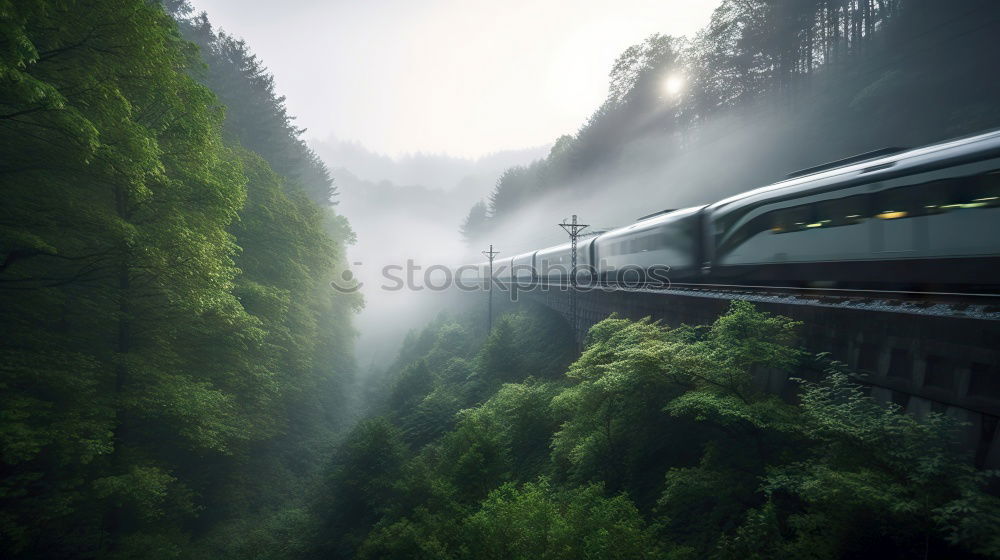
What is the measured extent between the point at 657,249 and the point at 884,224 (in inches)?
281

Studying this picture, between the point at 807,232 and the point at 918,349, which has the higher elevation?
the point at 807,232

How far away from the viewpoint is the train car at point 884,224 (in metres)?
6.42

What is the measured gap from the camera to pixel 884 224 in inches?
303

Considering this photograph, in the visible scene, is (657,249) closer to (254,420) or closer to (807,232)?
(807,232)

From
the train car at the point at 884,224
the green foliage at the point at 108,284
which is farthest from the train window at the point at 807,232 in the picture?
the green foliage at the point at 108,284

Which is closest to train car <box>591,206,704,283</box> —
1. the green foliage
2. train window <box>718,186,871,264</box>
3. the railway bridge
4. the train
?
the train

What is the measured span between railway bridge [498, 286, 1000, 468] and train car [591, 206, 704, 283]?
5087mm

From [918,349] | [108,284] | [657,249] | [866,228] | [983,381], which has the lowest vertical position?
[983,381]

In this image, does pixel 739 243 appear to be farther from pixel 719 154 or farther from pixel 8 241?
pixel 719 154

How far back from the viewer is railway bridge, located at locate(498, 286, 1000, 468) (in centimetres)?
468

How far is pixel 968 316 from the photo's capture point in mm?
4918

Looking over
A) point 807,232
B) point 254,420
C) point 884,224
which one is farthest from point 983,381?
point 254,420

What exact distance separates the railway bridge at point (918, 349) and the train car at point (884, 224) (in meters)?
0.89

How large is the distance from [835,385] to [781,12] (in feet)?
128
